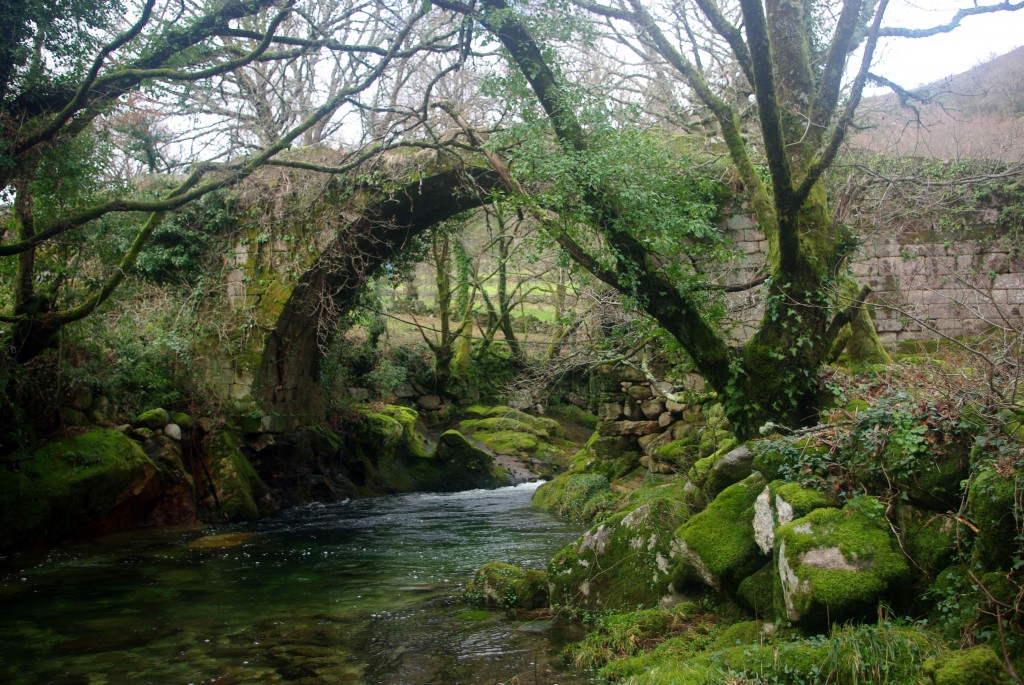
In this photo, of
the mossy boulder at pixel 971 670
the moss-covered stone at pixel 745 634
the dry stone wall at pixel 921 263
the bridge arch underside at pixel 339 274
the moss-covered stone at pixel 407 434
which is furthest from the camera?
the moss-covered stone at pixel 407 434

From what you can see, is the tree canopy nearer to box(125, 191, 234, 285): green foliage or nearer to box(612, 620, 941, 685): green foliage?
box(612, 620, 941, 685): green foliage

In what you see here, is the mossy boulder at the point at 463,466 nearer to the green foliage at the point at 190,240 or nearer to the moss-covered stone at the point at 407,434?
the moss-covered stone at the point at 407,434

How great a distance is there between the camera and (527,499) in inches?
531

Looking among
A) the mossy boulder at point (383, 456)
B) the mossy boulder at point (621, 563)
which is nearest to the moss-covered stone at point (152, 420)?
the mossy boulder at point (383, 456)

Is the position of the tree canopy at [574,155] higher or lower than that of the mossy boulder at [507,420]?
higher

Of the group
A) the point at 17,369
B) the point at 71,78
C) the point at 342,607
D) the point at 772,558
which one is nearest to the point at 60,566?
the point at 17,369

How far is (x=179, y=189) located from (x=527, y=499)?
832 centimetres

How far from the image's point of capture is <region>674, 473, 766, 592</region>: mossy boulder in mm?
4512

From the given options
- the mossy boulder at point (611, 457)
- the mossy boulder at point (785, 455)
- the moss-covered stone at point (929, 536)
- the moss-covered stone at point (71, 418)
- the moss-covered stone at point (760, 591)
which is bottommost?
the mossy boulder at point (611, 457)

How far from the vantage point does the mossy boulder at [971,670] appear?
2.76 m

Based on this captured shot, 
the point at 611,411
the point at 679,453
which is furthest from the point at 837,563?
the point at 611,411

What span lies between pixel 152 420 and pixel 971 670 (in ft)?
34.8

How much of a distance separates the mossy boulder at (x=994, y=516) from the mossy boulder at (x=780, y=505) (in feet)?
2.97

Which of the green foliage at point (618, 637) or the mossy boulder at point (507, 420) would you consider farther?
the mossy boulder at point (507, 420)
